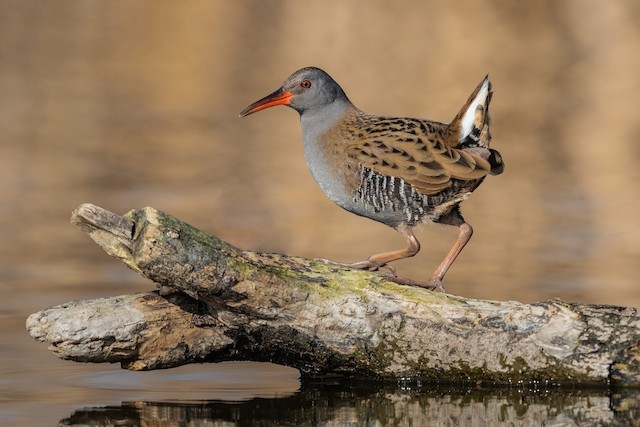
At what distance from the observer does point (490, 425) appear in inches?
242

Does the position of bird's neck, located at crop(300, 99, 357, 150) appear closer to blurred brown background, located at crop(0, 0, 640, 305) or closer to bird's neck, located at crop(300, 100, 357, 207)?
bird's neck, located at crop(300, 100, 357, 207)

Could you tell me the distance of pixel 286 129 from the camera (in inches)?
669

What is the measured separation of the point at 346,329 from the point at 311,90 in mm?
2314

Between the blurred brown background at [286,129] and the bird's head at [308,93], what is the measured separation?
1311 millimetres

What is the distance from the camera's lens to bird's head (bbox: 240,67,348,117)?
338 inches

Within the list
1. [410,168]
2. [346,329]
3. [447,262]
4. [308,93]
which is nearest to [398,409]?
[346,329]

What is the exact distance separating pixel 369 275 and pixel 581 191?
24.9 ft

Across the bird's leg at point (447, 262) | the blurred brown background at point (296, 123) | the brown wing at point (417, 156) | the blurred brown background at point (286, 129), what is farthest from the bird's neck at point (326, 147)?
the blurred brown background at point (296, 123)

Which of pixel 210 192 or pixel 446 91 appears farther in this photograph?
pixel 446 91

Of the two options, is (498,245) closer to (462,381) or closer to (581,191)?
(581,191)

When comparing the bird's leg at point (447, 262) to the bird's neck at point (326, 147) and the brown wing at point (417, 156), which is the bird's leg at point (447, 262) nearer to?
the brown wing at point (417, 156)

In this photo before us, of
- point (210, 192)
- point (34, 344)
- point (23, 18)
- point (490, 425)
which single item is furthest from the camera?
point (23, 18)

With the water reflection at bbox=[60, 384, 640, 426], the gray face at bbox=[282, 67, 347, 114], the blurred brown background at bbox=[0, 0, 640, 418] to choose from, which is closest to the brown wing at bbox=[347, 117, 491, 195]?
the gray face at bbox=[282, 67, 347, 114]

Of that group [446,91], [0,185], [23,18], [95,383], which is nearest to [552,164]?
[446,91]
